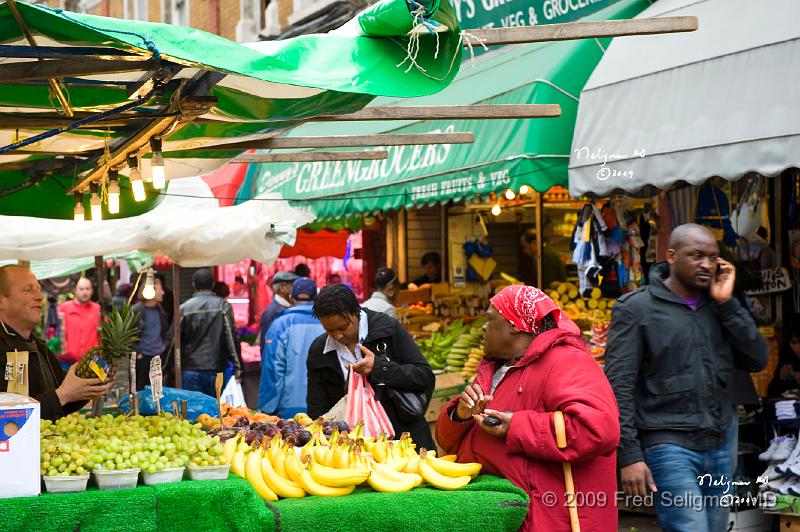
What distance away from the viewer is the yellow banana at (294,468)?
499 cm

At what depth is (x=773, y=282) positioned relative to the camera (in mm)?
9102

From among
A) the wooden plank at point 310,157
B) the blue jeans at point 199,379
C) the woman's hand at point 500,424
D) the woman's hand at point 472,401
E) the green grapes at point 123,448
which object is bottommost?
the blue jeans at point 199,379

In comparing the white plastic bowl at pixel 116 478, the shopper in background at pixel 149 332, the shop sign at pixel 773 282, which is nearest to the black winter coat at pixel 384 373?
the white plastic bowl at pixel 116 478

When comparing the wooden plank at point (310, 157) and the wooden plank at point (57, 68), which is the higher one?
the wooden plank at point (57, 68)


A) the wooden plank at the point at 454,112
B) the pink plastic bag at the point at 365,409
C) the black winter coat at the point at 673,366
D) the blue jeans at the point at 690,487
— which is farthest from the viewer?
the wooden plank at the point at 454,112

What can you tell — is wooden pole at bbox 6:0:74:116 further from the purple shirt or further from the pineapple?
the purple shirt

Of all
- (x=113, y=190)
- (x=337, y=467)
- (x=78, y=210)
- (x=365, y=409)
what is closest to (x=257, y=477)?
(x=337, y=467)

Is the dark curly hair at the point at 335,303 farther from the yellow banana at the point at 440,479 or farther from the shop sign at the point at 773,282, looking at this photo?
the shop sign at the point at 773,282

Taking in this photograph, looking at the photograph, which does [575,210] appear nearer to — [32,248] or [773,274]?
[773,274]

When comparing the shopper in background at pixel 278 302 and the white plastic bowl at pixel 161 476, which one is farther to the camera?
the shopper in background at pixel 278 302

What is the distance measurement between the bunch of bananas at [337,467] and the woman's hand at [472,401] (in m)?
0.26

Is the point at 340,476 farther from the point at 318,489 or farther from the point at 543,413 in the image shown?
the point at 543,413

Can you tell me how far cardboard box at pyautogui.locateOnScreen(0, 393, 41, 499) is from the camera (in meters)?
4.44

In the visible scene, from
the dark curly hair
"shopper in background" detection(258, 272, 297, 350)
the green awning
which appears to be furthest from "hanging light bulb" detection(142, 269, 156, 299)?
the dark curly hair
